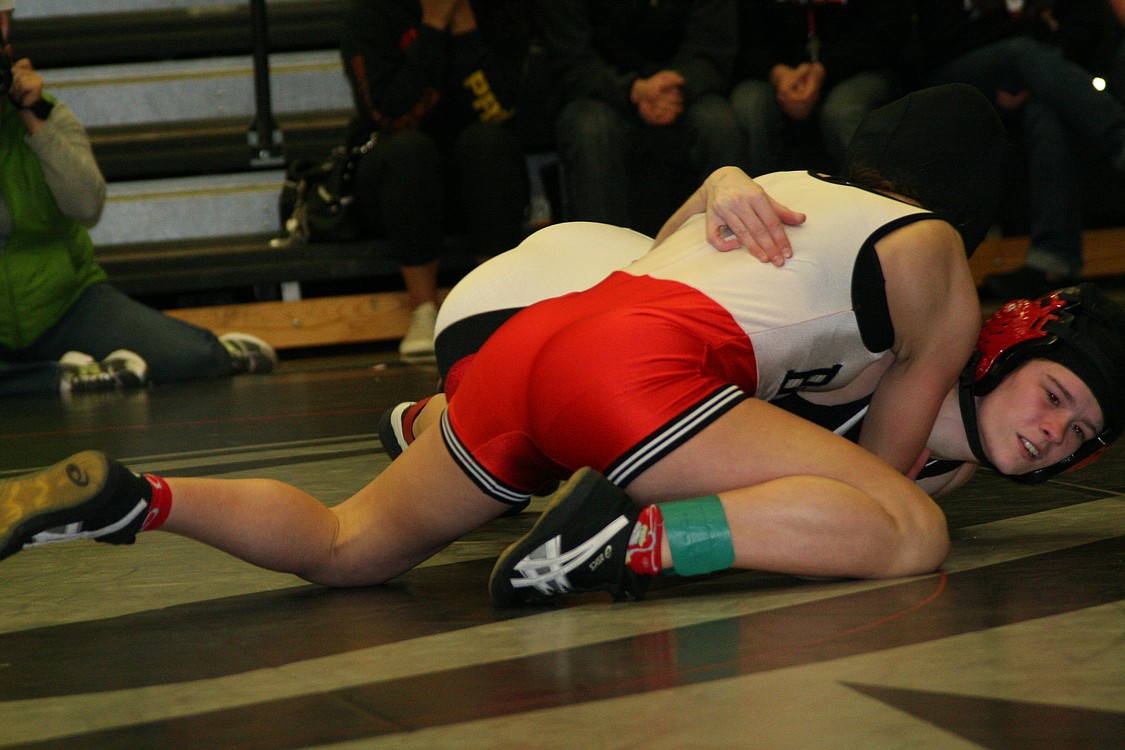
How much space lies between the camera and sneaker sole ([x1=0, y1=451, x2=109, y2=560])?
4.68 feet

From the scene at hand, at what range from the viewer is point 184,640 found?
4.58 feet

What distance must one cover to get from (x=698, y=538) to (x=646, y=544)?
0.18 feet

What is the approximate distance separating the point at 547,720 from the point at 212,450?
186 centimetres

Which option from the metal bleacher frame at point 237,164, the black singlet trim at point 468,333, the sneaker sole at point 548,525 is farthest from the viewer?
the metal bleacher frame at point 237,164

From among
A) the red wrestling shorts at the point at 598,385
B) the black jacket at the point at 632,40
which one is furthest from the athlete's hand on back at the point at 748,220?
the black jacket at the point at 632,40

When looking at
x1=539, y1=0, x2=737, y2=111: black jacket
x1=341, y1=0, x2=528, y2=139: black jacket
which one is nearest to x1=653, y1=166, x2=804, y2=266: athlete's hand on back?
x1=539, y1=0, x2=737, y2=111: black jacket

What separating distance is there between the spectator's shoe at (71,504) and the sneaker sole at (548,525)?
1.40ft

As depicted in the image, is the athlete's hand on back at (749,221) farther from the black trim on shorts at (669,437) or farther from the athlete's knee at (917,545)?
the athlete's knee at (917,545)

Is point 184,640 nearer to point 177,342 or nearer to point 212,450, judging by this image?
point 212,450

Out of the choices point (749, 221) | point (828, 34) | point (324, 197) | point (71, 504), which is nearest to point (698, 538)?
point (749, 221)

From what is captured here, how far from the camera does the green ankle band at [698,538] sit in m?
1.41

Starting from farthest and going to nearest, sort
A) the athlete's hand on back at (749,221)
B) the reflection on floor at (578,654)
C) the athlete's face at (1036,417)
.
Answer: the athlete's face at (1036,417)
the athlete's hand on back at (749,221)
the reflection on floor at (578,654)

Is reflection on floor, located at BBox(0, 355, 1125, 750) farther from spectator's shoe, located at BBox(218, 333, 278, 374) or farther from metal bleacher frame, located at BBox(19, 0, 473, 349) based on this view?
metal bleacher frame, located at BBox(19, 0, 473, 349)

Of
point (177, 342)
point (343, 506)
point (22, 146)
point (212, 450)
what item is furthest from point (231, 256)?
point (343, 506)
